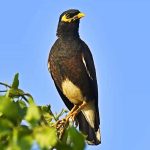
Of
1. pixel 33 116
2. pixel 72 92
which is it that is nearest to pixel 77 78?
pixel 72 92

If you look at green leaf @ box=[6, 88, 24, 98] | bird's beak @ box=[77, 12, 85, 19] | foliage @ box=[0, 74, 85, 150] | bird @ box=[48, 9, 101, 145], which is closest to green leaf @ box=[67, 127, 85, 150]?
foliage @ box=[0, 74, 85, 150]

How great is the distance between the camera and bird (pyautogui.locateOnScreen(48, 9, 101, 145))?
691 centimetres

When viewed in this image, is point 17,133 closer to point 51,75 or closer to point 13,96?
point 13,96

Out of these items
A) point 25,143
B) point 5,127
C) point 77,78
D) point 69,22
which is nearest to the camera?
point 25,143

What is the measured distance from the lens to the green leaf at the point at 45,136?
5.00 feet

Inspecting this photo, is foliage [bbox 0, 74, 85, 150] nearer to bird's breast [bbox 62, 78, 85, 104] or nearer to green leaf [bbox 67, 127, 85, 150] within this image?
green leaf [bbox 67, 127, 85, 150]

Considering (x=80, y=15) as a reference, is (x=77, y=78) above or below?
below

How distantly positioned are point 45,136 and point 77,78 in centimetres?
549

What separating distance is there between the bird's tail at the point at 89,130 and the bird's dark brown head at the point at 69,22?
4.06ft

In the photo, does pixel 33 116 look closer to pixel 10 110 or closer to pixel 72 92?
pixel 10 110

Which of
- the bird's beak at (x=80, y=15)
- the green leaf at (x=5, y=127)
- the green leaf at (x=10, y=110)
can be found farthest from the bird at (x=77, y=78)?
the green leaf at (x=5, y=127)

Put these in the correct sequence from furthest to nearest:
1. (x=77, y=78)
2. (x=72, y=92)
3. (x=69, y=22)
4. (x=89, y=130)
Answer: (x=69, y=22)
(x=77, y=78)
(x=72, y=92)
(x=89, y=130)

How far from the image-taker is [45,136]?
1549mm

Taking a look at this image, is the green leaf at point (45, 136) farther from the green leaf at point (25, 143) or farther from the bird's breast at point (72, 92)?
the bird's breast at point (72, 92)
